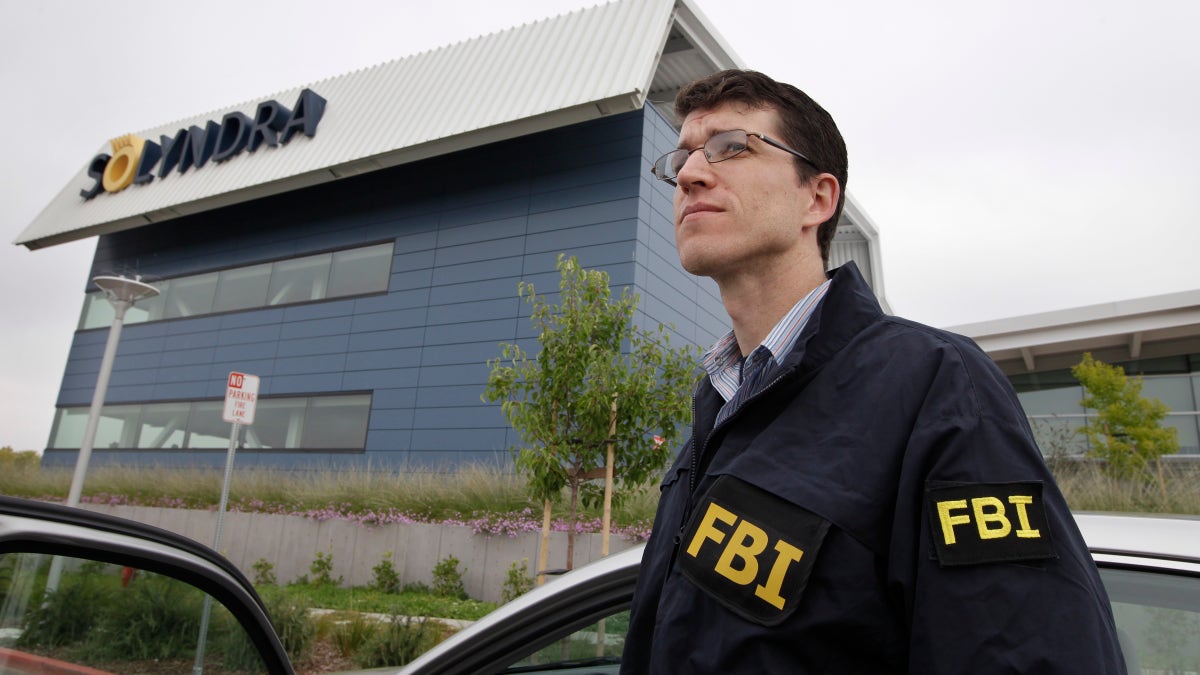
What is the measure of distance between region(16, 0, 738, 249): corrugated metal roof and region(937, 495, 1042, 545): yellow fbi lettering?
13.6 meters

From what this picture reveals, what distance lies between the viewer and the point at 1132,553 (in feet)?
4.19

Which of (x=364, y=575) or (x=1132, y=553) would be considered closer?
(x=1132, y=553)

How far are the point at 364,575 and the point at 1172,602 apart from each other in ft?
41.1

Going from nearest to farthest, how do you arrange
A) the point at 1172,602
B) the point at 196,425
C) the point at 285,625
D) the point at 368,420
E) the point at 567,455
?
the point at 1172,602 → the point at 285,625 → the point at 567,455 → the point at 368,420 → the point at 196,425

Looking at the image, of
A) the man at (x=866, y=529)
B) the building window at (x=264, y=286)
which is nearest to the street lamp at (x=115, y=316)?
the building window at (x=264, y=286)

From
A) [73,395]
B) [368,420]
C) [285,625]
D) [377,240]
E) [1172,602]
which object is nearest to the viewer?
[1172,602]

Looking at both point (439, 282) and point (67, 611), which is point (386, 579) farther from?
point (67, 611)

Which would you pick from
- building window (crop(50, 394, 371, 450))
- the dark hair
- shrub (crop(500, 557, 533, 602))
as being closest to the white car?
the dark hair

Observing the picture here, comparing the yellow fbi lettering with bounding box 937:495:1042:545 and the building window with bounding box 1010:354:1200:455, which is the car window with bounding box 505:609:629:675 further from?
the building window with bounding box 1010:354:1200:455

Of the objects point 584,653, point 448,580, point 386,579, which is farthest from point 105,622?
point 386,579

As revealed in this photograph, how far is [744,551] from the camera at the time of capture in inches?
41.3

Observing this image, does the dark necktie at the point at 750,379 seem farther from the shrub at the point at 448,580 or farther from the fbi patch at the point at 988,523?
the shrub at the point at 448,580

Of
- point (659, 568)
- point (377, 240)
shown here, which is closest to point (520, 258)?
point (377, 240)

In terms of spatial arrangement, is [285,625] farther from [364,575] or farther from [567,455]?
[364,575]
